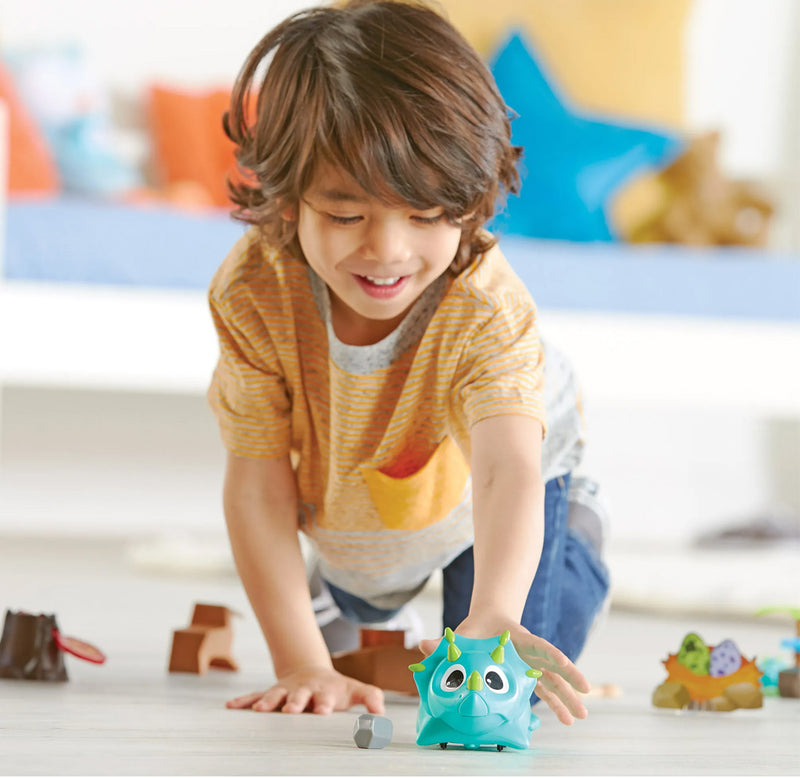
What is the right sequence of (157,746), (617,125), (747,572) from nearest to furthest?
(157,746)
(747,572)
(617,125)

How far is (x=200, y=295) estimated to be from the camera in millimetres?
1959

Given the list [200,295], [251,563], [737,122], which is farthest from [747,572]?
[737,122]

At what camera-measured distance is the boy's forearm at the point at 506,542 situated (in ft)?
2.50

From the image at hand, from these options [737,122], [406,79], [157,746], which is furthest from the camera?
[737,122]

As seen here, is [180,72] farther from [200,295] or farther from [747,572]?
[747,572]

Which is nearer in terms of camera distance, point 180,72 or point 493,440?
point 493,440

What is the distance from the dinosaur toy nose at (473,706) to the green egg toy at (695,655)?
0.27 metres

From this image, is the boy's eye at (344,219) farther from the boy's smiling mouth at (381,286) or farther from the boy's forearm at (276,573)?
the boy's forearm at (276,573)

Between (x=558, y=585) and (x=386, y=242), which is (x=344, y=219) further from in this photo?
(x=558, y=585)

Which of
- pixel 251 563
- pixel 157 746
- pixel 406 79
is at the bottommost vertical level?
pixel 157 746

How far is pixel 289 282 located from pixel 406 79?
0.20m

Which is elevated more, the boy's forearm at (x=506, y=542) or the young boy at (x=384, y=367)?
the young boy at (x=384, y=367)

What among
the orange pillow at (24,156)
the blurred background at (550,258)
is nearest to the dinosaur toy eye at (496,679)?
the blurred background at (550,258)

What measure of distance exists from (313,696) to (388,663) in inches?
5.1
